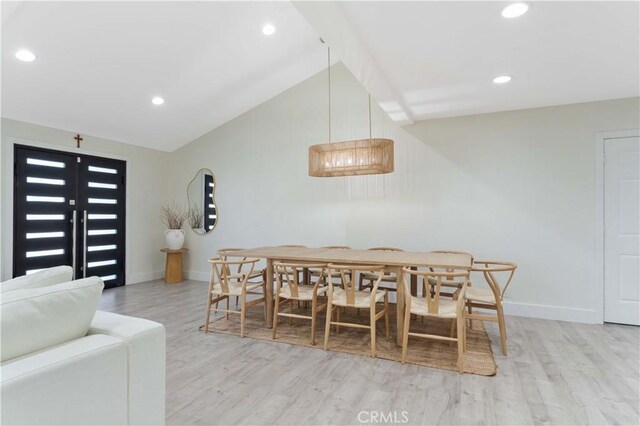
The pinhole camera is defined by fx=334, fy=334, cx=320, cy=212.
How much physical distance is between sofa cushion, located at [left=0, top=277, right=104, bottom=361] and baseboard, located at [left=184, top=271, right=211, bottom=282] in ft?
16.5

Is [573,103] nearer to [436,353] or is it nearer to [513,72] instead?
[513,72]

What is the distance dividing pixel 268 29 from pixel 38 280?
3.73 m

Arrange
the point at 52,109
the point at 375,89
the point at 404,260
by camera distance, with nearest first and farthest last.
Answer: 1. the point at 404,260
2. the point at 375,89
3. the point at 52,109

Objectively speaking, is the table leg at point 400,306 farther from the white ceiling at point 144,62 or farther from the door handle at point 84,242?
the door handle at point 84,242

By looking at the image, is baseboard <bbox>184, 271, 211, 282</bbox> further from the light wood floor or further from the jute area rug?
the light wood floor

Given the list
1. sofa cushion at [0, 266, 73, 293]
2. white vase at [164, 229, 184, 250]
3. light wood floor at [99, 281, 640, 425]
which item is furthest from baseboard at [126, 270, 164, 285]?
sofa cushion at [0, 266, 73, 293]

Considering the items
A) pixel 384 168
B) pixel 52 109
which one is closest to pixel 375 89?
pixel 384 168

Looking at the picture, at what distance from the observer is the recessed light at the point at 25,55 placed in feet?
11.4

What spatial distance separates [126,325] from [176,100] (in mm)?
4364

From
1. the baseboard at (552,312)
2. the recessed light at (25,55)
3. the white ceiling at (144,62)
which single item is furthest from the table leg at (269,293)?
the recessed light at (25,55)

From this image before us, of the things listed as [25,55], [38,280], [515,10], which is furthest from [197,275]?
[515,10]

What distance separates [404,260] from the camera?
3.22 meters

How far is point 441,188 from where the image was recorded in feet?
15.0

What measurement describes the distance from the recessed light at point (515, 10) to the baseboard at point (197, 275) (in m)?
5.71
